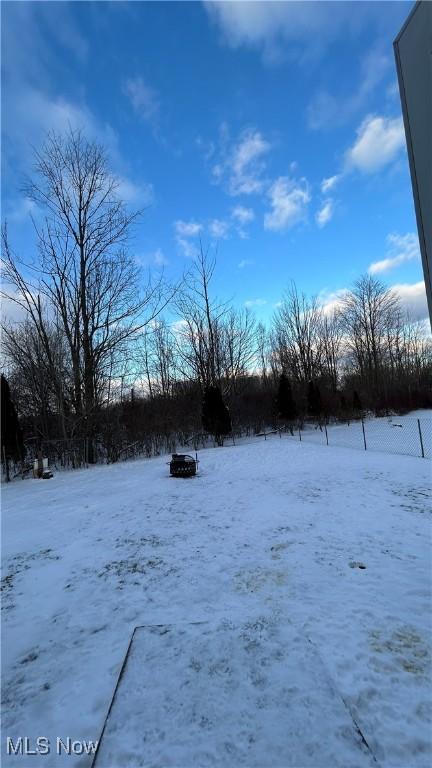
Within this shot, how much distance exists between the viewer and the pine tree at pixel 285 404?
80.1ft

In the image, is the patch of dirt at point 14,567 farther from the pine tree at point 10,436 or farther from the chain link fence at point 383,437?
the chain link fence at point 383,437

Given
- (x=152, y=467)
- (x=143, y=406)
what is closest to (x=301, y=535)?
(x=152, y=467)

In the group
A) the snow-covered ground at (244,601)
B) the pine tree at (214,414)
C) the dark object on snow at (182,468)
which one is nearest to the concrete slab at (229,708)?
the snow-covered ground at (244,601)

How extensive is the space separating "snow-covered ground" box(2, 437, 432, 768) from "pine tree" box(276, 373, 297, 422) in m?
16.4

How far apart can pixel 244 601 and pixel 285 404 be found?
70.5 feet

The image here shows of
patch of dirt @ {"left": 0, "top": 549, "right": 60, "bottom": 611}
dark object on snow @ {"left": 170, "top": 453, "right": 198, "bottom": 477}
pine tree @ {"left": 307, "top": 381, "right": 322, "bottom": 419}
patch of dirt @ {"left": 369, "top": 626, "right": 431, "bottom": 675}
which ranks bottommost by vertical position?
patch of dirt @ {"left": 369, "top": 626, "right": 431, "bottom": 675}

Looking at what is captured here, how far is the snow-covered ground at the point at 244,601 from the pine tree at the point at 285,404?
54.0ft

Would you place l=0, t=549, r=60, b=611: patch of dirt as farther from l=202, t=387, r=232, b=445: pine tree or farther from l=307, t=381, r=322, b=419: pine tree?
l=307, t=381, r=322, b=419: pine tree

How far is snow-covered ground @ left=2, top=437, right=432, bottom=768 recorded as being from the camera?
2.24 m

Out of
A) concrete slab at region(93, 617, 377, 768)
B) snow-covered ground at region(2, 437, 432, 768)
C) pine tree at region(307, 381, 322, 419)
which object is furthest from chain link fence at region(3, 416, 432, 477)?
concrete slab at region(93, 617, 377, 768)

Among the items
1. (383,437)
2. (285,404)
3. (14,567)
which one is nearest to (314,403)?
(285,404)

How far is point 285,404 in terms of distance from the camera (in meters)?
24.5

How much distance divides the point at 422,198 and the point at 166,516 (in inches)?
252

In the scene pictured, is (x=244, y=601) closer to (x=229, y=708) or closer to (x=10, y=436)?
(x=229, y=708)
